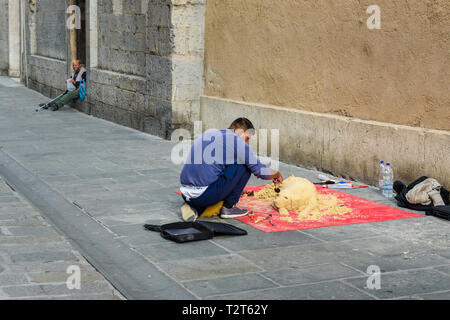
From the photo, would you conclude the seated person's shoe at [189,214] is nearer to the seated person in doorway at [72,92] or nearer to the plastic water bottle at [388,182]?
the plastic water bottle at [388,182]

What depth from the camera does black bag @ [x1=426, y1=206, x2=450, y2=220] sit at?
21.8 feet

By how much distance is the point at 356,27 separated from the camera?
329 inches

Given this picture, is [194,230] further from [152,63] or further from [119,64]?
[119,64]

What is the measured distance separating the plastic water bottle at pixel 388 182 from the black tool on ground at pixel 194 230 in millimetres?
2199

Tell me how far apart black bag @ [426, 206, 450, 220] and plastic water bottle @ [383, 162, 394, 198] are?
0.77 meters

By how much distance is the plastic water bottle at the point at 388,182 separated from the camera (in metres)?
7.55

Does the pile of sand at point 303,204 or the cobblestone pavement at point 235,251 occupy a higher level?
the pile of sand at point 303,204

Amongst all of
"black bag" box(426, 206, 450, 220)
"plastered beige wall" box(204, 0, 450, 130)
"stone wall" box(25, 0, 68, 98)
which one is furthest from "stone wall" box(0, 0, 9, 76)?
"black bag" box(426, 206, 450, 220)

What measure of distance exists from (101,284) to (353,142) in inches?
174

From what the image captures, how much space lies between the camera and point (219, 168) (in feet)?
21.0

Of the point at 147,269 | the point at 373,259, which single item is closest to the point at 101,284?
the point at 147,269

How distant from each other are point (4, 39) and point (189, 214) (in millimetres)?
19578

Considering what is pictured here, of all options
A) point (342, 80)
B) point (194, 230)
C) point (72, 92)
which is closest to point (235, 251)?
point (194, 230)

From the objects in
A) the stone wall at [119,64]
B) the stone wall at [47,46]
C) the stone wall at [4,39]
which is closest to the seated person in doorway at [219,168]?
the stone wall at [119,64]
